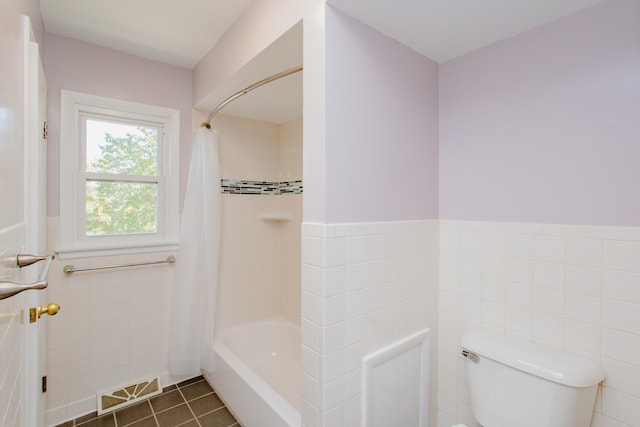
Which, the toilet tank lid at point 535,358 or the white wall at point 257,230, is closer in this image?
the toilet tank lid at point 535,358

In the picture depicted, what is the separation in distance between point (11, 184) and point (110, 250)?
1301mm

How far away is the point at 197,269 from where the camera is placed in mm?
2232

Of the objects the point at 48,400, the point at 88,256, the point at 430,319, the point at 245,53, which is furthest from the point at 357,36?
the point at 48,400

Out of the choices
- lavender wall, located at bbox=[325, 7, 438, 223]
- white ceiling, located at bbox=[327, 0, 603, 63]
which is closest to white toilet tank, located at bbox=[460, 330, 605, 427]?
lavender wall, located at bbox=[325, 7, 438, 223]

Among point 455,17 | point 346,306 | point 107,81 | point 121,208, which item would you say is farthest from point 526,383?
point 107,81

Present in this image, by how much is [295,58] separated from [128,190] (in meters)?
1.52

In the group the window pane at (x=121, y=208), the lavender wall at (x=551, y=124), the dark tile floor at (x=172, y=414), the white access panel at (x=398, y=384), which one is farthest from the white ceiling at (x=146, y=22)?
the dark tile floor at (x=172, y=414)

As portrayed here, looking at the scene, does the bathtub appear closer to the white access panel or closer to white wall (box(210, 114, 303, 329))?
white wall (box(210, 114, 303, 329))

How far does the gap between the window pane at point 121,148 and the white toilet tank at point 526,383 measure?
7.70 feet

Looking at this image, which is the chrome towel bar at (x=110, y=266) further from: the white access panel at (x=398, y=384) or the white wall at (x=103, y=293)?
the white access panel at (x=398, y=384)

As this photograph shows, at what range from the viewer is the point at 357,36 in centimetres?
128

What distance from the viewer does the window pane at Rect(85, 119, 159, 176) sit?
6.70 feet

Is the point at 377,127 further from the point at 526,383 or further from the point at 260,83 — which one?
the point at 526,383

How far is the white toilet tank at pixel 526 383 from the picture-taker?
1.08 metres
